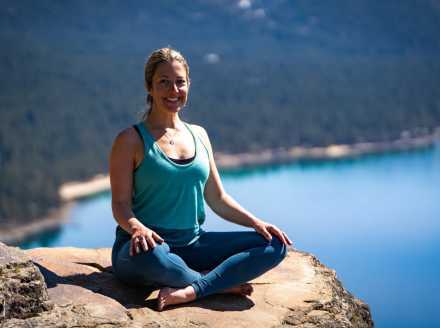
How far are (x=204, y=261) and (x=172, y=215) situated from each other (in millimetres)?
219

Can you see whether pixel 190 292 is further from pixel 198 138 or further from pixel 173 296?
pixel 198 138

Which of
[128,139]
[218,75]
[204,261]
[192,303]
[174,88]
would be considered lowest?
[192,303]

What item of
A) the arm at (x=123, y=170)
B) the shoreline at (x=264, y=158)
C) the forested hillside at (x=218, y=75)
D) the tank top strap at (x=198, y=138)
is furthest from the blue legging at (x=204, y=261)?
the forested hillside at (x=218, y=75)

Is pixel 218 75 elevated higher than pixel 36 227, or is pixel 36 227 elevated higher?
pixel 218 75

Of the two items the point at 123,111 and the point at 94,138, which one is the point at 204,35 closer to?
the point at 123,111

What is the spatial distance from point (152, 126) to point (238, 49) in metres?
50.3

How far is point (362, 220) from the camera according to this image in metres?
24.7

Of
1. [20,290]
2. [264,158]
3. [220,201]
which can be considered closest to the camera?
[20,290]

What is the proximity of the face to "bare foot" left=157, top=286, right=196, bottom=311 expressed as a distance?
555mm

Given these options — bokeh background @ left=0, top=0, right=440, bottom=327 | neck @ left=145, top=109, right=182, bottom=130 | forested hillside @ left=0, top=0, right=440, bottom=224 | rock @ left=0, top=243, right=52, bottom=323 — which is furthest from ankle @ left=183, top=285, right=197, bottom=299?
forested hillside @ left=0, top=0, right=440, bottom=224

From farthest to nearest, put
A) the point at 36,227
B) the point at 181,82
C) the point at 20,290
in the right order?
the point at 36,227 → the point at 181,82 → the point at 20,290

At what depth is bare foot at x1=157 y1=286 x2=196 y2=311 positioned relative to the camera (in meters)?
2.02

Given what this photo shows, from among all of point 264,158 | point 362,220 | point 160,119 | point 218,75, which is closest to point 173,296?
point 160,119

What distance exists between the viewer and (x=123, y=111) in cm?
3897
